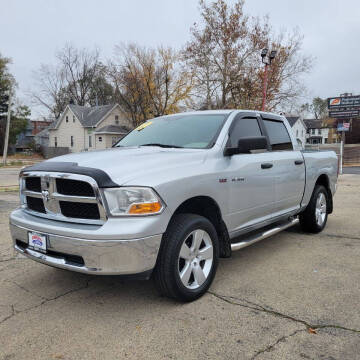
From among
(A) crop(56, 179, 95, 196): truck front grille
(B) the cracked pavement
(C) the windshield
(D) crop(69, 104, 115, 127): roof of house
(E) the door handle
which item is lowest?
(B) the cracked pavement

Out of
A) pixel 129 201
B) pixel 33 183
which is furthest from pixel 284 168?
pixel 33 183

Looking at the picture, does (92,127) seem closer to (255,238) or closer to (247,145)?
(255,238)

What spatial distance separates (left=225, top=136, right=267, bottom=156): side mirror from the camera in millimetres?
3473

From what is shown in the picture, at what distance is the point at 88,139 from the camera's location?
144 ft

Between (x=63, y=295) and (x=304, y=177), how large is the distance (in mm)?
3534

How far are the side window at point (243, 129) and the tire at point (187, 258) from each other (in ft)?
3.68

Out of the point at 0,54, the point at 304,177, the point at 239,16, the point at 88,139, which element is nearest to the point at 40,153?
the point at 88,139

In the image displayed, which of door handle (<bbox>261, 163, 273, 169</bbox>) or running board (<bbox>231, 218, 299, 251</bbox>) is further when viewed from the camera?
door handle (<bbox>261, 163, 273, 169</bbox>)

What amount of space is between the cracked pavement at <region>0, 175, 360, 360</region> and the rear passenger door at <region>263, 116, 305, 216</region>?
0.75m

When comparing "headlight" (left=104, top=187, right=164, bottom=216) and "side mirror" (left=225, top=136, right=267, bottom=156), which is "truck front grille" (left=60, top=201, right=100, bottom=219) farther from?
"side mirror" (left=225, top=136, right=267, bottom=156)

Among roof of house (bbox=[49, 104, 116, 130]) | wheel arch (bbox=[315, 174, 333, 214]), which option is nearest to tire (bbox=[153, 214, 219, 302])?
wheel arch (bbox=[315, 174, 333, 214])

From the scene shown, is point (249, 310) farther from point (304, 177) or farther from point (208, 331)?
point (304, 177)

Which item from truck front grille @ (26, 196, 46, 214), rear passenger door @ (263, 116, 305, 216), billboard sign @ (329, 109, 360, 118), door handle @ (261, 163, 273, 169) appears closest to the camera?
truck front grille @ (26, 196, 46, 214)

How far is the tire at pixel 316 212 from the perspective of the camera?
17.9ft
